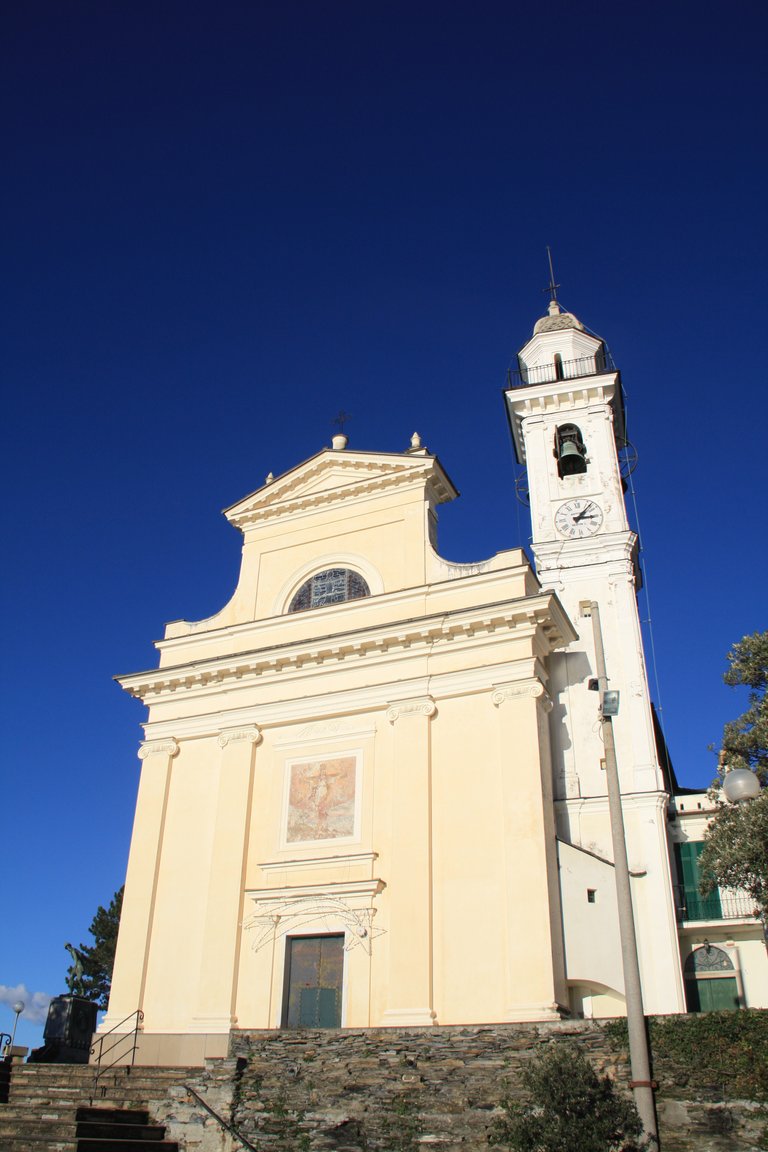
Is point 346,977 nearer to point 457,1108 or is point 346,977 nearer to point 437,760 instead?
point 437,760

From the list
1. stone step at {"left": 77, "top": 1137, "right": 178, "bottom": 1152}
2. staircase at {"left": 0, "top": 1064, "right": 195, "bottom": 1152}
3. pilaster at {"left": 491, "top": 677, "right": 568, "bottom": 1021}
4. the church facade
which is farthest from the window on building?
stone step at {"left": 77, "top": 1137, "right": 178, "bottom": 1152}

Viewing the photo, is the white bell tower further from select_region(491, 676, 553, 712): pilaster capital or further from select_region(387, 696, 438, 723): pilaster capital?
select_region(387, 696, 438, 723): pilaster capital

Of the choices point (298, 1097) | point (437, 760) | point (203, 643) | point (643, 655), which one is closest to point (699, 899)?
point (643, 655)

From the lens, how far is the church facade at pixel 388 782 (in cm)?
1920

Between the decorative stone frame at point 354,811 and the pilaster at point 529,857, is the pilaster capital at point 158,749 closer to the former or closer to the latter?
Result: the decorative stone frame at point 354,811

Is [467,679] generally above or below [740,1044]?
above

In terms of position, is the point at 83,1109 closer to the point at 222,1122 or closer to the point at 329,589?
the point at 222,1122

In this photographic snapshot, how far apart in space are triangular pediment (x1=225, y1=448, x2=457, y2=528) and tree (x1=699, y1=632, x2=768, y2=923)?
9.95 metres

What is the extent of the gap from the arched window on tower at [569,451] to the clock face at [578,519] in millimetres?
1216

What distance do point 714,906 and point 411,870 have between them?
8.04 metres

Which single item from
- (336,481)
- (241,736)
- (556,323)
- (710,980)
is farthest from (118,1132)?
(556,323)

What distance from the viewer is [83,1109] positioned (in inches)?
578

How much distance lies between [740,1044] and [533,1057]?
2.81 metres

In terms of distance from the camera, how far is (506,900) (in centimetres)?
1888
